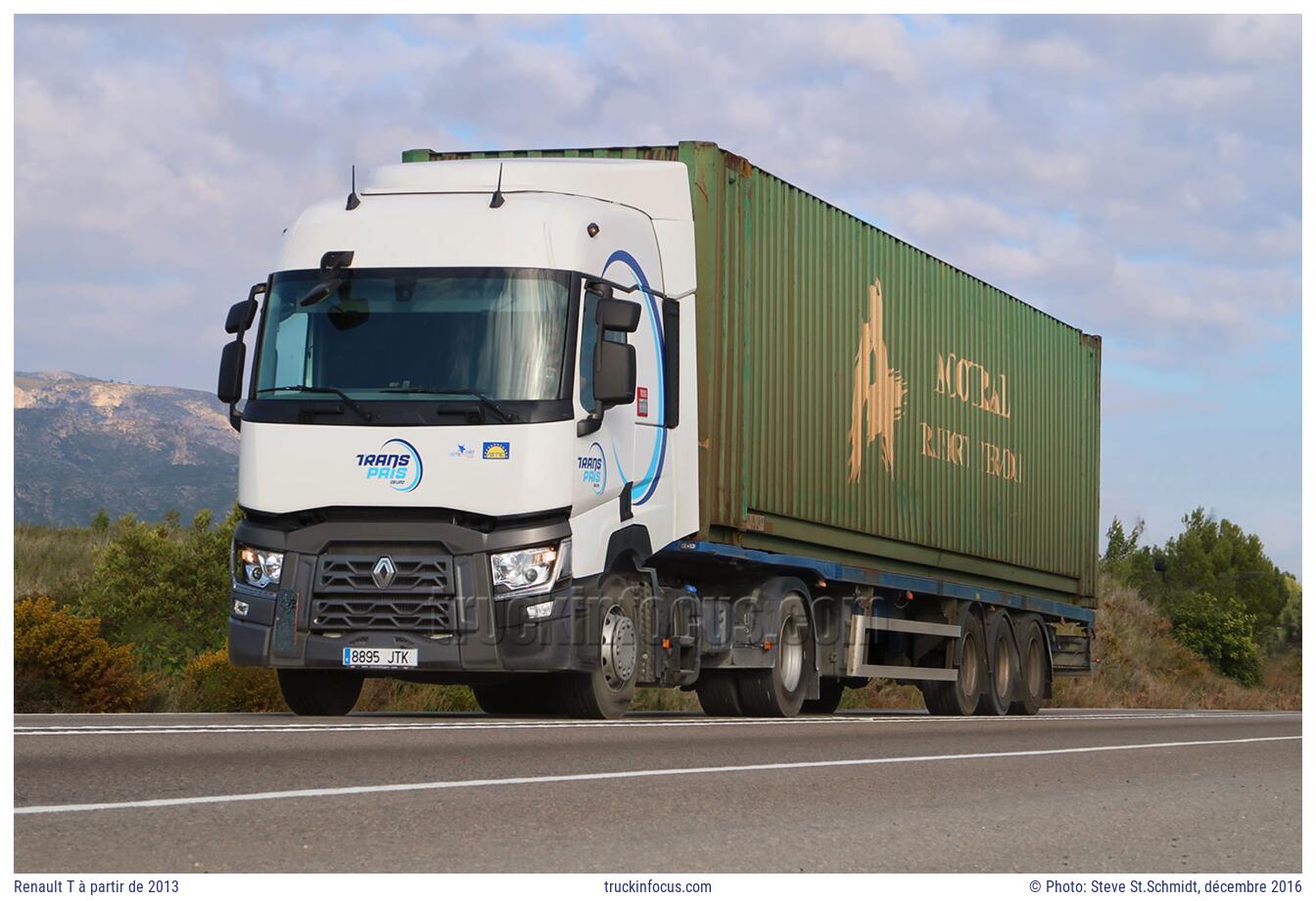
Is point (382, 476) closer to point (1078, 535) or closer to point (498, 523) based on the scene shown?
point (498, 523)

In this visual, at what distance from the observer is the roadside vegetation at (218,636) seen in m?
22.6

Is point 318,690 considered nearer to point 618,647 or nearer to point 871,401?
point 618,647

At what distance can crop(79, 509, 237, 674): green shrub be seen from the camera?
34.9 m

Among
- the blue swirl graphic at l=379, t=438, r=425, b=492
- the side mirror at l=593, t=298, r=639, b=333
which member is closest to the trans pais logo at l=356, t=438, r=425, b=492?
the blue swirl graphic at l=379, t=438, r=425, b=492

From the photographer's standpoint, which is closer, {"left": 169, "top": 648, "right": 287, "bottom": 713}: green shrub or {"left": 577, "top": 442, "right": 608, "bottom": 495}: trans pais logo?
{"left": 577, "top": 442, "right": 608, "bottom": 495}: trans pais logo

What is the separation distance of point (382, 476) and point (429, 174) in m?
3.16

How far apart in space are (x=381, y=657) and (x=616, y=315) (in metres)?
2.91

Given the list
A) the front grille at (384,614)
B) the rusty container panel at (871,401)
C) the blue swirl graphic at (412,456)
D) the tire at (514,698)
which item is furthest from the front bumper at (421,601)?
the tire at (514,698)

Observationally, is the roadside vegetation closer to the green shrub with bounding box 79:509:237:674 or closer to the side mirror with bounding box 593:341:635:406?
the green shrub with bounding box 79:509:237:674

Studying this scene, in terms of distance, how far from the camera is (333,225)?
14.9 meters

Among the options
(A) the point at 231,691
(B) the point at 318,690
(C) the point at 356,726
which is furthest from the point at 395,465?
(A) the point at 231,691

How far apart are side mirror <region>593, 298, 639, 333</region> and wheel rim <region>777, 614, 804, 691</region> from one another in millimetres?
4395

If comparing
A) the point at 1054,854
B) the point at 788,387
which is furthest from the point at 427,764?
the point at 788,387

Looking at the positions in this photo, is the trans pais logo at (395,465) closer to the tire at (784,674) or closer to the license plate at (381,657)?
the license plate at (381,657)
